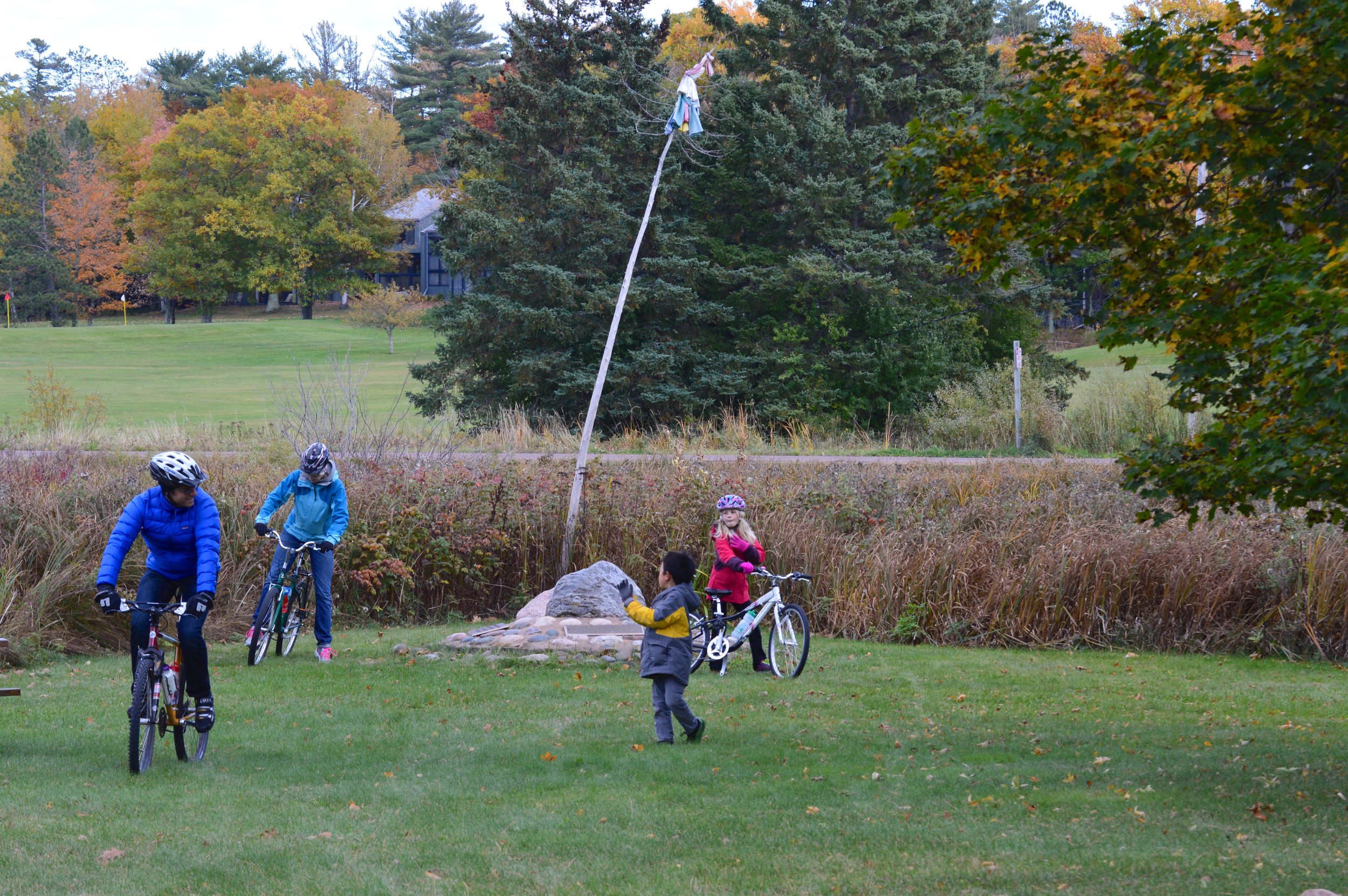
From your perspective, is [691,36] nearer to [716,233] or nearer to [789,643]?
[716,233]

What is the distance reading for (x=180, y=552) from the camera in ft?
23.5

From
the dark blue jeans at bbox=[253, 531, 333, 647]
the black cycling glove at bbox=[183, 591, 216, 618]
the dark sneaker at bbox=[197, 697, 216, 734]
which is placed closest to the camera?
the black cycling glove at bbox=[183, 591, 216, 618]

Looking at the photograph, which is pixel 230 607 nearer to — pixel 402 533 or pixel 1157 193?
pixel 402 533

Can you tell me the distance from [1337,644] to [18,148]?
85843mm

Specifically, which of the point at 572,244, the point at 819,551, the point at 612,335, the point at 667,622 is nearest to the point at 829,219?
the point at 572,244

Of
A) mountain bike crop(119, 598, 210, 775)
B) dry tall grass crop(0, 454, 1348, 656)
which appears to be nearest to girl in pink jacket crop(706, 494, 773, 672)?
dry tall grass crop(0, 454, 1348, 656)

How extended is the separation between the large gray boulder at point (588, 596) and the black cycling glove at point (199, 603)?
5364mm

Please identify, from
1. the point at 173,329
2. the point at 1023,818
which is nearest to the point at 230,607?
the point at 1023,818

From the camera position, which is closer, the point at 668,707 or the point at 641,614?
the point at 641,614

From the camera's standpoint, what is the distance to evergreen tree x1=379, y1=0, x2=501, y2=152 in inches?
3076

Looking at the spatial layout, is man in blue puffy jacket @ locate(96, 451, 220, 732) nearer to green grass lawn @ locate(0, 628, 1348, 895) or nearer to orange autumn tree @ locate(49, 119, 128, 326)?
green grass lawn @ locate(0, 628, 1348, 895)

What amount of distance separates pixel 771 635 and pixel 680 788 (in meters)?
4.09

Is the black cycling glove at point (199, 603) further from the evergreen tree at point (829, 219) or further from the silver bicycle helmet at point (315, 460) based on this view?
the evergreen tree at point (829, 219)

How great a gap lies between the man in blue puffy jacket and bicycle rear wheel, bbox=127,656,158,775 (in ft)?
0.66
